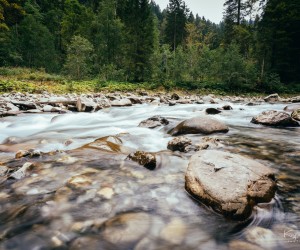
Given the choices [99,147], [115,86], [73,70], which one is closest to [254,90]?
[115,86]

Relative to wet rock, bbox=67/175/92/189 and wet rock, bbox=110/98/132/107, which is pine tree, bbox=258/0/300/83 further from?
wet rock, bbox=67/175/92/189

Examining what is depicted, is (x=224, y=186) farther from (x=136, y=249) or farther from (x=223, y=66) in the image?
(x=223, y=66)

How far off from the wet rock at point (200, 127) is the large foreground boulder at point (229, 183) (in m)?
2.54

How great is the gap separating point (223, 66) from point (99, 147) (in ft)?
70.8

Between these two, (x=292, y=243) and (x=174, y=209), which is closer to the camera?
(x=292, y=243)

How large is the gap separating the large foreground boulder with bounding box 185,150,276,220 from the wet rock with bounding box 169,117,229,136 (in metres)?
2.54

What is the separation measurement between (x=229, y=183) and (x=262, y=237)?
0.51 m

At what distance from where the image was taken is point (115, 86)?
19.5 metres

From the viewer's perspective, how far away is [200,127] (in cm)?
532

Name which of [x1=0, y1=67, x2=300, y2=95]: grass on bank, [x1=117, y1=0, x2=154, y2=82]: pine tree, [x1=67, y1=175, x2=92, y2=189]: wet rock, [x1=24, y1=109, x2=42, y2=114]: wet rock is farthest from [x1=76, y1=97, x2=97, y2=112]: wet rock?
[x1=117, y1=0, x2=154, y2=82]: pine tree

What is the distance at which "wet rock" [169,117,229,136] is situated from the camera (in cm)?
527

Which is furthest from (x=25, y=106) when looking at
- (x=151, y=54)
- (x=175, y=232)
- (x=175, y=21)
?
(x=175, y=21)

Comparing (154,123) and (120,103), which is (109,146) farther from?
(120,103)

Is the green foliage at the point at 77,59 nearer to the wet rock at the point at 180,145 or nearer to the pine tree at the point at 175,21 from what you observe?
the wet rock at the point at 180,145
